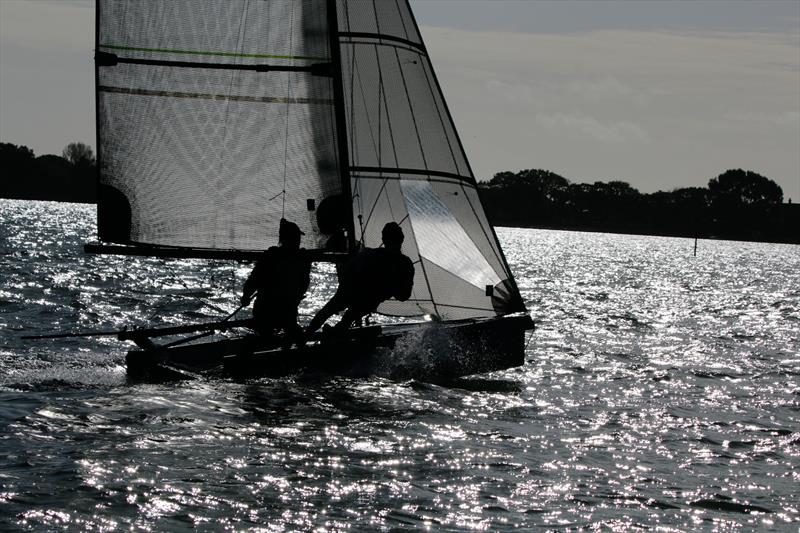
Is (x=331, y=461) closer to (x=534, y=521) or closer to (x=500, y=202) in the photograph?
(x=534, y=521)

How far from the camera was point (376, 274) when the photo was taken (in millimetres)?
12531

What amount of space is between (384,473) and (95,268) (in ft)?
98.0

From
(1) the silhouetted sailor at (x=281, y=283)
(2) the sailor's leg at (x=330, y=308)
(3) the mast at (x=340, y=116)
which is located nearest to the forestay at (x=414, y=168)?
(3) the mast at (x=340, y=116)

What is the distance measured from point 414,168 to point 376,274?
1979 millimetres

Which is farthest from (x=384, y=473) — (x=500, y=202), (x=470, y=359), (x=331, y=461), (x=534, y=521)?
(x=500, y=202)

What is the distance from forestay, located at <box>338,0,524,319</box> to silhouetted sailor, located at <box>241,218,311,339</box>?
1.96 metres

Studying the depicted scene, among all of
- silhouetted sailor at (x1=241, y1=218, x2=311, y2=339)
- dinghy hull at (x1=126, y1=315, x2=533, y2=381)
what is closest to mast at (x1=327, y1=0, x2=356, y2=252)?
silhouetted sailor at (x1=241, y1=218, x2=311, y2=339)

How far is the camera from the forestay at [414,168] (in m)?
14.0

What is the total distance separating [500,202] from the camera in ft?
579

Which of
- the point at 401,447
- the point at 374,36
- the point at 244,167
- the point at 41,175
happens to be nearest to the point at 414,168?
the point at 374,36

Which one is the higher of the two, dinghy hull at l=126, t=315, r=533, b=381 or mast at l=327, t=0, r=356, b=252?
mast at l=327, t=0, r=356, b=252

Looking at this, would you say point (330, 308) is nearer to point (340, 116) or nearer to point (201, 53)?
point (340, 116)

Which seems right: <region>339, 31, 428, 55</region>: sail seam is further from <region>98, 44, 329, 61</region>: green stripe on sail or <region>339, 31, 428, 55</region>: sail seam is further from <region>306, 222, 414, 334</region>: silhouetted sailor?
<region>306, 222, 414, 334</region>: silhouetted sailor

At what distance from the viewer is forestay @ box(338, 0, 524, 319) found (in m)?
14.0
